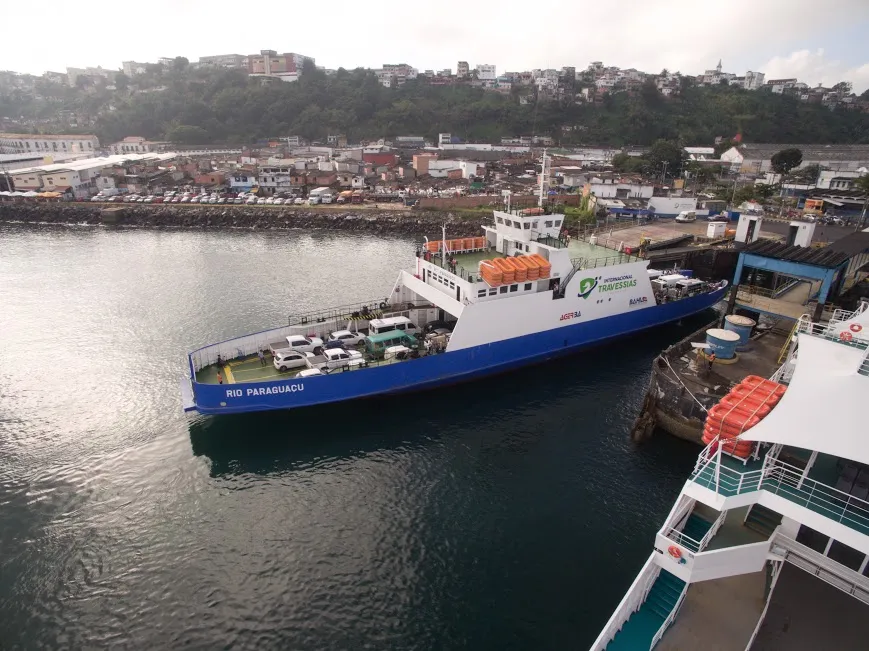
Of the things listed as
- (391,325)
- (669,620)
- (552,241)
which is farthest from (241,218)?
(669,620)

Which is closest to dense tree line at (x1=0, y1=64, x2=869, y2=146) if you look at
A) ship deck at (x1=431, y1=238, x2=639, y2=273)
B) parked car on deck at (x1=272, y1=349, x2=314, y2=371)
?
ship deck at (x1=431, y1=238, x2=639, y2=273)

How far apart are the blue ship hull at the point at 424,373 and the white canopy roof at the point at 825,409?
1183 centimetres

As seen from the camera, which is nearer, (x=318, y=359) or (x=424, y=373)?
(x=318, y=359)

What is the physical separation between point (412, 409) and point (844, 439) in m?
13.5

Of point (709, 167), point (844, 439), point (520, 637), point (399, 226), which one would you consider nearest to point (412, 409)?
point (520, 637)

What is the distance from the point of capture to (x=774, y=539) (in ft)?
28.2

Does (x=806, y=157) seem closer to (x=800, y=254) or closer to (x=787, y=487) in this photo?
(x=800, y=254)

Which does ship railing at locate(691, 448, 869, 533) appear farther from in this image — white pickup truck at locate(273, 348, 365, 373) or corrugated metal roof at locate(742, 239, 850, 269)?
corrugated metal roof at locate(742, 239, 850, 269)

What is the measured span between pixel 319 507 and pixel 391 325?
8.29 metres

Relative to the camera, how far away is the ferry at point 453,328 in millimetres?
17750

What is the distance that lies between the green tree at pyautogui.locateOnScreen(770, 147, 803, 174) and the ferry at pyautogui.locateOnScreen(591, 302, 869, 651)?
2578 inches

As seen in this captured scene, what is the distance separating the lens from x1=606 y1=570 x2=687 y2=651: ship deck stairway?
8.11 meters

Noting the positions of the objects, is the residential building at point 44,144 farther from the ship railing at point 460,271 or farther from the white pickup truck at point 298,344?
the ship railing at point 460,271

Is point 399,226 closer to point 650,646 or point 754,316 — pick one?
point 754,316
